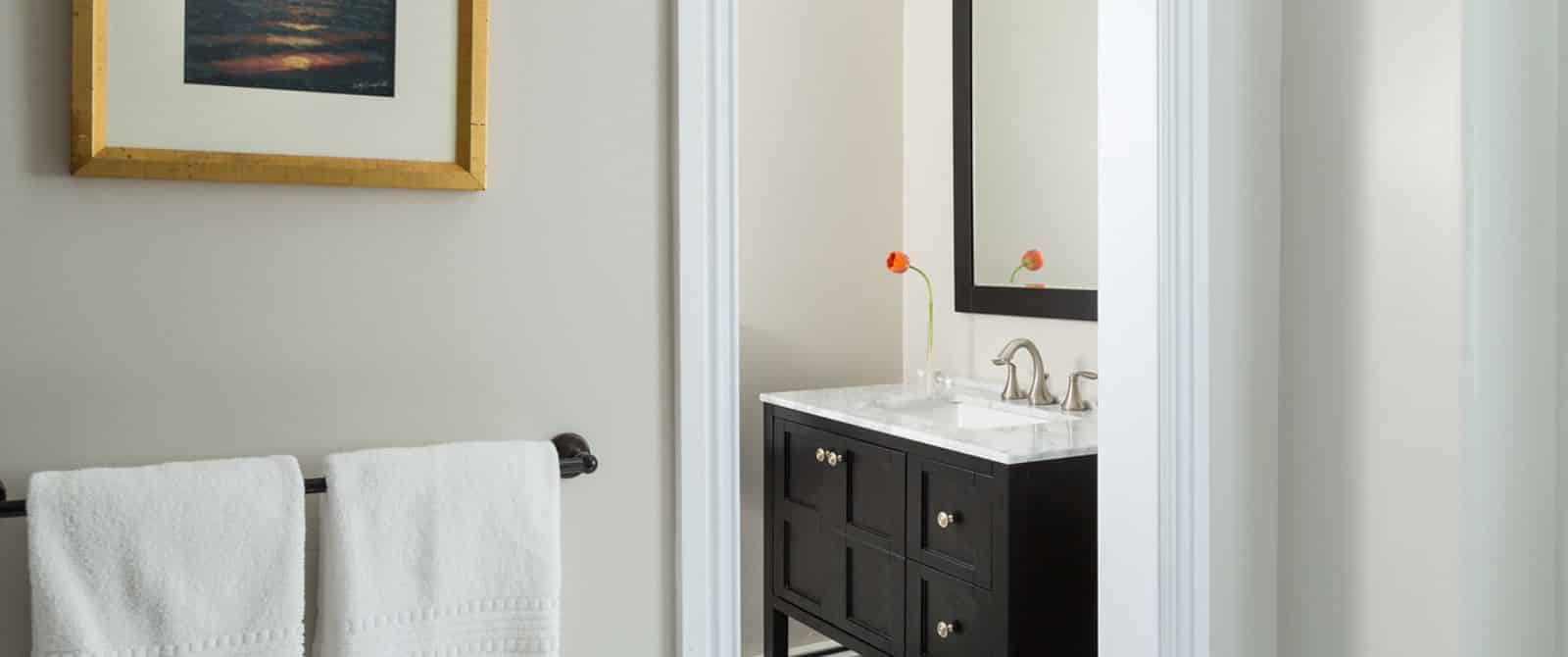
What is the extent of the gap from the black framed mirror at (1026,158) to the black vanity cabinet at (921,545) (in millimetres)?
616

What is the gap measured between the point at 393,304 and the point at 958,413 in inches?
77.3

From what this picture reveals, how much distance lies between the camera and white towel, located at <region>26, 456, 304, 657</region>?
92 cm

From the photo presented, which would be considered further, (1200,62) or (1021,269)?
(1021,269)

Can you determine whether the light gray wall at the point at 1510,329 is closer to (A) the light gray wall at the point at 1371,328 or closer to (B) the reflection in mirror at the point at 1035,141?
(A) the light gray wall at the point at 1371,328

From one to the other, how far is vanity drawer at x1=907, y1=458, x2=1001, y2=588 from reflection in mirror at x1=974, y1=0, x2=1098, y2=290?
26.9 inches

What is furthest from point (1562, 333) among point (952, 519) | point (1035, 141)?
point (1035, 141)

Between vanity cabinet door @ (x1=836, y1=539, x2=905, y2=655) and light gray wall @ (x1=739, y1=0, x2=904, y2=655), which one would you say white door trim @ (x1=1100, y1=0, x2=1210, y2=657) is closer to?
vanity cabinet door @ (x1=836, y1=539, x2=905, y2=655)

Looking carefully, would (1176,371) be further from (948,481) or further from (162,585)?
(162,585)

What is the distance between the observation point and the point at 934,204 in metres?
3.23

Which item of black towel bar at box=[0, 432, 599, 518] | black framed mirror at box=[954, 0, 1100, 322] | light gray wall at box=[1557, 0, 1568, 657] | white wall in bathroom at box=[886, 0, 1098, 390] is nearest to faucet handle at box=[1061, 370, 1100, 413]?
black framed mirror at box=[954, 0, 1100, 322]

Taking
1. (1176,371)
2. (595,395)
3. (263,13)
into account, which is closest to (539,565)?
(595,395)

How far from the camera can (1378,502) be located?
156 cm

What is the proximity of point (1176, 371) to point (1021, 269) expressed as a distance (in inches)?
51.6

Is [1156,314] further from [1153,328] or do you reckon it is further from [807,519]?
[807,519]
